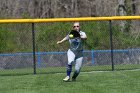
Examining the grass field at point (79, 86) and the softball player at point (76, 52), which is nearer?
the grass field at point (79, 86)

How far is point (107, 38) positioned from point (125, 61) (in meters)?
1.33

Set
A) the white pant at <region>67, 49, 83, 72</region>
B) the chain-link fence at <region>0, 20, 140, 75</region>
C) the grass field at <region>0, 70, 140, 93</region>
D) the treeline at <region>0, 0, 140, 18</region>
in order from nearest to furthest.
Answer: the grass field at <region>0, 70, 140, 93</region>
the white pant at <region>67, 49, 83, 72</region>
the chain-link fence at <region>0, 20, 140, 75</region>
the treeline at <region>0, 0, 140, 18</region>

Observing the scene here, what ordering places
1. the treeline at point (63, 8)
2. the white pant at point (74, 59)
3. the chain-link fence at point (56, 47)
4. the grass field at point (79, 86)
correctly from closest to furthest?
the grass field at point (79, 86)
the white pant at point (74, 59)
the chain-link fence at point (56, 47)
the treeline at point (63, 8)

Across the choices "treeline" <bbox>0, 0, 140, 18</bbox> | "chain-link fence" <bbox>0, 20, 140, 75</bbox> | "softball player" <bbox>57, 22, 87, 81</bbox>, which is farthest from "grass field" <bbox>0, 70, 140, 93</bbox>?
"treeline" <bbox>0, 0, 140, 18</bbox>

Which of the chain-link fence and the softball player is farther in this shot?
the chain-link fence

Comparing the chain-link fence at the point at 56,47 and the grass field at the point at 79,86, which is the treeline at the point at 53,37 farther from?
the grass field at the point at 79,86

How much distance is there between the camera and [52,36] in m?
20.4

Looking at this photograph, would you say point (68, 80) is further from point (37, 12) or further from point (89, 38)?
point (37, 12)

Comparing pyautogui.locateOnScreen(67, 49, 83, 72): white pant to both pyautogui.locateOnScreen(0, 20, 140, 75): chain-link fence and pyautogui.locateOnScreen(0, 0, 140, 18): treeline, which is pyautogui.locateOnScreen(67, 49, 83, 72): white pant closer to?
pyautogui.locateOnScreen(0, 20, 140, 75): chain-link fence

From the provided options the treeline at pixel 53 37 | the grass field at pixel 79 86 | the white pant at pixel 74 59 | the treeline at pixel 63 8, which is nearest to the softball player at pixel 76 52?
the white pant at pixel 74 59

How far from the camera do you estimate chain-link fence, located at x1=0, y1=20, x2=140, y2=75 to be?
64.1 feet

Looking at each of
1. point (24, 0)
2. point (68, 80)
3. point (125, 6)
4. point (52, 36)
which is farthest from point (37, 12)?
point (68, 80)

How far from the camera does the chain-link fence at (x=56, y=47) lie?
769 inches

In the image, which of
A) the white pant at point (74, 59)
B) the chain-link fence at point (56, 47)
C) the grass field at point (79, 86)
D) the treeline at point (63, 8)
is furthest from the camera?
the treeline at point (63, 8)
